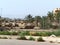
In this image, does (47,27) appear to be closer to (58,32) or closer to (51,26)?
(51,26)

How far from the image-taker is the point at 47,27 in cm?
5506

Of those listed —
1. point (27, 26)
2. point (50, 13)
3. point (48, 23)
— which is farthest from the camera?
point (50, 13)

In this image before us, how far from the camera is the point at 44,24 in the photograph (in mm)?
54750

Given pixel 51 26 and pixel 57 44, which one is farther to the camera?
pixel 51 26

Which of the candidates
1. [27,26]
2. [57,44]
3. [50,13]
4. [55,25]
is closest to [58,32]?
[57,44]

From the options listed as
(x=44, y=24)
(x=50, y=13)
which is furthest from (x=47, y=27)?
(x=50, y=13)

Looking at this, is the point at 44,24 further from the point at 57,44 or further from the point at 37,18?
the point at 57,44

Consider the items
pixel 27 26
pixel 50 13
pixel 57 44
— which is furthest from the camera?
pixel 50 13

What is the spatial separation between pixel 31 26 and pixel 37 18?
15.3ft

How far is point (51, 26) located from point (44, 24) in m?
3.76

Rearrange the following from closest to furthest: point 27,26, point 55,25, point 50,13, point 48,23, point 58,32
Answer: point 58,32, point 48,23, point 55,25, point 27,26, point 50,13

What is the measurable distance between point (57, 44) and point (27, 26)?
43289 mm

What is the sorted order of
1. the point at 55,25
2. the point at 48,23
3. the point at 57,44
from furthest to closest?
1. the point at 55,25
2. the point at 48,23
3. the point at 57,44

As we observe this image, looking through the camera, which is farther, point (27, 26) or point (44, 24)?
point (27, 26)
